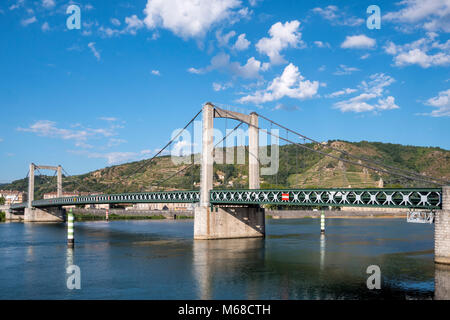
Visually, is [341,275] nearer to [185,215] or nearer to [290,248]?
[290,248]

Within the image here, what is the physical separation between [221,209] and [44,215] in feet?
261

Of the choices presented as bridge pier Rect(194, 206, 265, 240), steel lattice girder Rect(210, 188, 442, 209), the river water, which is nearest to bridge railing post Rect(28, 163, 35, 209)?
the river water

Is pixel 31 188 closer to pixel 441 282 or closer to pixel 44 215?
pixel 44 215

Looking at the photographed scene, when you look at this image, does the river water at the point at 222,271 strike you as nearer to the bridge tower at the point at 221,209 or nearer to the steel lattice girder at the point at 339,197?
the bridge tower at the point at 221,209

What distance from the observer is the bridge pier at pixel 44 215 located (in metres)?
117

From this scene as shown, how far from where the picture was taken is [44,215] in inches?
4638

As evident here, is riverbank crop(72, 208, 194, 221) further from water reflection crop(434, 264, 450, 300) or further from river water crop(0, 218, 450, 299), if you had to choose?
water reflection crop(434, 264, 450, 300)

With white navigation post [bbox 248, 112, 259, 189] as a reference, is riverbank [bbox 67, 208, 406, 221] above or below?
below

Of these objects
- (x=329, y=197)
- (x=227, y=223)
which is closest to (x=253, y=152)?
(x=227, y=223)

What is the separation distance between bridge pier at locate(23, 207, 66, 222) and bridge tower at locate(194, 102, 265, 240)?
2981 inches

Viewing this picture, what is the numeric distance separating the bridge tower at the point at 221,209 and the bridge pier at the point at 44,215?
248 feet

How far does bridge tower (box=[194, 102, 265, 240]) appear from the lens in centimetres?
5434
